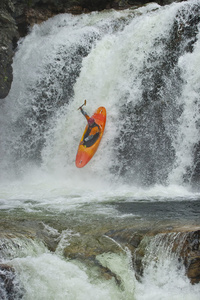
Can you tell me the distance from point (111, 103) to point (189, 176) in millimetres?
2756

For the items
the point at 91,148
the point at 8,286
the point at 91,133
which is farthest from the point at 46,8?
the point at 8,286

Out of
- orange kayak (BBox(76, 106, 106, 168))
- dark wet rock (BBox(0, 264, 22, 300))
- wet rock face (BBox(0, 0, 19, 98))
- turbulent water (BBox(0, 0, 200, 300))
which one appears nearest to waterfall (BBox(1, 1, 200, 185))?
turbulent water (BBox(0, 0, 200, 300))

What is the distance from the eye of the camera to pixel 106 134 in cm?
894

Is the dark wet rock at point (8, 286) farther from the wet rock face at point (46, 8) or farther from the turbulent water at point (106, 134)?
the wet rock face at point (46, 8)

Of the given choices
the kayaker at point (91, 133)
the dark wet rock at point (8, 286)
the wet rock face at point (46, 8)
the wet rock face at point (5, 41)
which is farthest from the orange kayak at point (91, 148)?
the dark wet rock at point (8, 286)

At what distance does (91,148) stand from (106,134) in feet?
1.88

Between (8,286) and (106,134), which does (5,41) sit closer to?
(106,134)

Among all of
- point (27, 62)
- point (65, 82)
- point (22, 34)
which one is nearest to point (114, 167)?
point (65, 82)

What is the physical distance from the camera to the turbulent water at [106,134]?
4.89m

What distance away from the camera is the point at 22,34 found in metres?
11.8

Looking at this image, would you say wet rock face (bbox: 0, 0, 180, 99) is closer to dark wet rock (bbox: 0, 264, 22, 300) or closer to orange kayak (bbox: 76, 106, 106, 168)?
orange kayak (bbox: 76, 106, 106, 168)

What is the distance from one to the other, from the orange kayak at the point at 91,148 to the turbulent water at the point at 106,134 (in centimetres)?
22

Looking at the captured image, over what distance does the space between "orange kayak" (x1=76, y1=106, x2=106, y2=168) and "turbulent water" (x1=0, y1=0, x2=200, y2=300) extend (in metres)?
0.22

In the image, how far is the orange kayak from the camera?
8.56 metres
